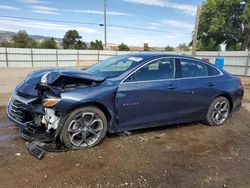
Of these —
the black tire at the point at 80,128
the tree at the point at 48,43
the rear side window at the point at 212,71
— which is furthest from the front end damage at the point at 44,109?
the tree at the point at 48,43

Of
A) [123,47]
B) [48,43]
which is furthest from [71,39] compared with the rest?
[123,47]

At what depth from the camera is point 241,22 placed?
3183 cm

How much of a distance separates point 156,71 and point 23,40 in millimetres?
48274

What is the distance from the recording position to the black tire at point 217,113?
523 cm

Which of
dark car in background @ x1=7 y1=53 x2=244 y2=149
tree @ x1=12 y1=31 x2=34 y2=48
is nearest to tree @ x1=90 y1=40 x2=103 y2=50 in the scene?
tree @ x1=12 y1=31 x2=34 y2=48

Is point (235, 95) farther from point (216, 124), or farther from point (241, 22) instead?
point (241, 22)

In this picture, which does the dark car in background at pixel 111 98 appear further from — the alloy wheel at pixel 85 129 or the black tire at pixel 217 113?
the black tire at pixel 217 113

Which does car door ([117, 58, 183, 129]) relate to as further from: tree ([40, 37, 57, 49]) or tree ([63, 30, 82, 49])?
tree ([63, 30, 82, 49])

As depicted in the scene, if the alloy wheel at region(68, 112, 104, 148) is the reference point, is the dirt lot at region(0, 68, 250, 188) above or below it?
below

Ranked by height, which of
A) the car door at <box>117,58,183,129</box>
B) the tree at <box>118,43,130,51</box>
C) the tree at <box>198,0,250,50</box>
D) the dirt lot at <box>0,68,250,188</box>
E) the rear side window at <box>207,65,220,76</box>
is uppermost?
the tree at <box>198,0,250,50</box>

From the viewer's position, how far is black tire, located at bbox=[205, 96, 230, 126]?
5234 mm

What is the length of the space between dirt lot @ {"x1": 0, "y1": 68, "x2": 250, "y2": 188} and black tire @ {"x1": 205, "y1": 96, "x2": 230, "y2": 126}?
0.53 meters

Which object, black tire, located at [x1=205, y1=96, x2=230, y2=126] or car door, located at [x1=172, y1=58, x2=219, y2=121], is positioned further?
black tire, located at [x1=205, y1=96, x2=230, y2=126]

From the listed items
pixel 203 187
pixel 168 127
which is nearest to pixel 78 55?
pixel 168 127
